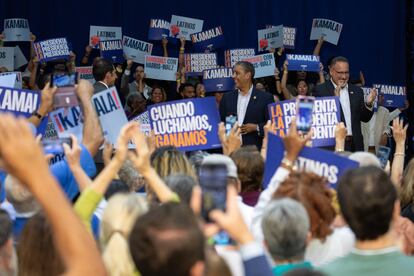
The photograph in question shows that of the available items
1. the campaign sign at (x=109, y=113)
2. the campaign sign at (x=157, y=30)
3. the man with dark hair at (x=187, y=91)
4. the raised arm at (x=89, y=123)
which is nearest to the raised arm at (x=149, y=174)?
the raised arm at (x=89, y=123)

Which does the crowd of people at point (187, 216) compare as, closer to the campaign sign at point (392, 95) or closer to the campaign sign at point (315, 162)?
the campaign sign at point (315, 162)

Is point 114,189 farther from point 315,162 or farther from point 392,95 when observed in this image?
point 392,95

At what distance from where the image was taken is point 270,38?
1167 cm

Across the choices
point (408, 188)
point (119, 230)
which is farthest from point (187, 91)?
point (119, 230)

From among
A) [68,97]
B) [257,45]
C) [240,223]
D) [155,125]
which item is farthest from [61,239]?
[257,45]

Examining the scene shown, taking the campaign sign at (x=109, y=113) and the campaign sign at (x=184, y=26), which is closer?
the campaign sign at (x=109, y=113)

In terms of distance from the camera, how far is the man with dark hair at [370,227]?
2.43m

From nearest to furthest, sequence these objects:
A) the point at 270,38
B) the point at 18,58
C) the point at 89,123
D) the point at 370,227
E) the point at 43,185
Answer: the point at 43,185, the point at 370,227, the point at 89,123, the point at 18,58, the point at 270,38

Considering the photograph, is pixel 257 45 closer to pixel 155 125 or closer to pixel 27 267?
pixel 155 125

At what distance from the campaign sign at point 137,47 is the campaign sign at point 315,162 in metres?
7.81

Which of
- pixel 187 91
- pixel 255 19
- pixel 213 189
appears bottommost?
pixel 187 91

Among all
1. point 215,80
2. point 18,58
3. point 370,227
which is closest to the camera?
point 370,227

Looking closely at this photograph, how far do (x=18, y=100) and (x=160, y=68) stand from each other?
594cm

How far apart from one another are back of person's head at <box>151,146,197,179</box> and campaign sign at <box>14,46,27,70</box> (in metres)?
7.82
